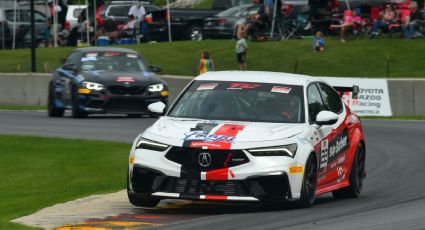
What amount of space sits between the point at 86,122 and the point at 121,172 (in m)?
9.60

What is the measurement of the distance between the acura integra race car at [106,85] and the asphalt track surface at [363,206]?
2.72 metres

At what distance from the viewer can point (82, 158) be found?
60.3 feet

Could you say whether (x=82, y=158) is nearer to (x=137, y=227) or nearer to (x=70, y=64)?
(x=137, y=227)

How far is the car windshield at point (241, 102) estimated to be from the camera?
12.6 metres

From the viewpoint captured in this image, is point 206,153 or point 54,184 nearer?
point 206,153

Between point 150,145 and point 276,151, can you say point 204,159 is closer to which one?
point 150,145

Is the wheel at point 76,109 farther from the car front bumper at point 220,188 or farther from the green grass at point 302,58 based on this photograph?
the car front bumper at point 220,188

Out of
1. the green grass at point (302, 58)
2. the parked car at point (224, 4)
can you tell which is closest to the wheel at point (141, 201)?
the green grass at point (302, 58)

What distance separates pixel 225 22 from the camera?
46.3 m

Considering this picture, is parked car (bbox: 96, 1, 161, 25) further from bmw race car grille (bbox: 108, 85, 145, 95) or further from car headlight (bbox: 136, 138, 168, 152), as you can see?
car headlight (bbox: 136, 138, 168, 152)

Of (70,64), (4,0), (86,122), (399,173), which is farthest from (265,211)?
(4,0)

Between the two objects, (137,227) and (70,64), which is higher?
(137,227)

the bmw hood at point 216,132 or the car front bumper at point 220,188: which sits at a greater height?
the bmw hood at point 216,132

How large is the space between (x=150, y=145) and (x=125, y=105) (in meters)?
14.7
